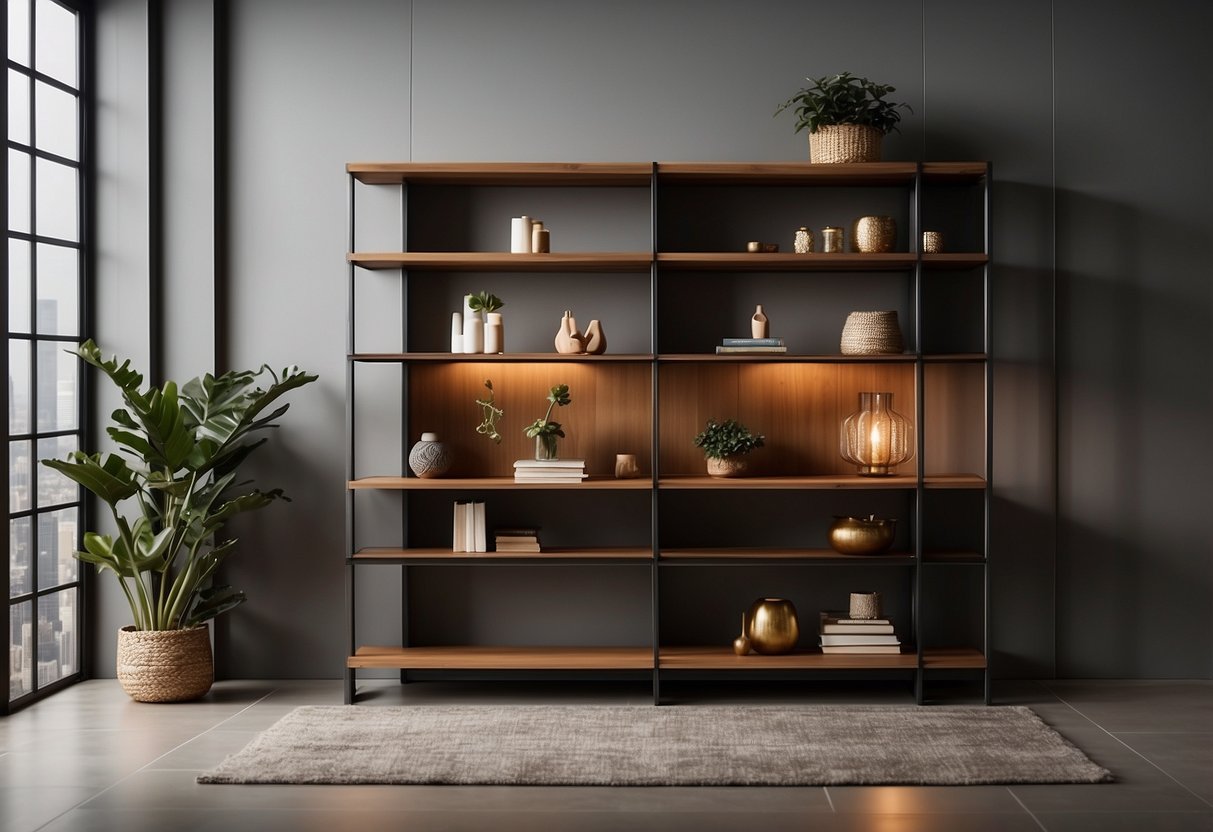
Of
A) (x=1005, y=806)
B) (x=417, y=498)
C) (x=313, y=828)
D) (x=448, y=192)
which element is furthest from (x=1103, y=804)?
(x=448, y=192)

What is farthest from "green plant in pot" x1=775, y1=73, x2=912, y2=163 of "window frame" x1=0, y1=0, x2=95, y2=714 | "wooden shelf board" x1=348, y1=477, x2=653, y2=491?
"window frame" x1=0, y1=0, x2=95, y2=714

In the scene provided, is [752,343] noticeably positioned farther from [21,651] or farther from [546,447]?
[21,651]

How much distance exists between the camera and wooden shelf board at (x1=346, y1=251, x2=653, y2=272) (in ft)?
15.2

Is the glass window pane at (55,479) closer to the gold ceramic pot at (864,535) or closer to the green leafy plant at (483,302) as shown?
the green leafy plant at (483,302)

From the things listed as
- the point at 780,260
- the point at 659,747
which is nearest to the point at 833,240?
the point at 780,260

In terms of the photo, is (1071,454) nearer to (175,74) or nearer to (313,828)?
(313,828)

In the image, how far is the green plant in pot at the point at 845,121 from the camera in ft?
15.5

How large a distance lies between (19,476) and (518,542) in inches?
83.1

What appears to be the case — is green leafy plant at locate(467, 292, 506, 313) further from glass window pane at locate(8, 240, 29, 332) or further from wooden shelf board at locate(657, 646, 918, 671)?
glass window pane at locate(8, 240, 29, 332)

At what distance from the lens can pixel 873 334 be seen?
4.70 meters

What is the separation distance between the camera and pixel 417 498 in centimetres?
515

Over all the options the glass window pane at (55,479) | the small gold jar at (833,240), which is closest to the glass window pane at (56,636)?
the glass window pane at (55,479)

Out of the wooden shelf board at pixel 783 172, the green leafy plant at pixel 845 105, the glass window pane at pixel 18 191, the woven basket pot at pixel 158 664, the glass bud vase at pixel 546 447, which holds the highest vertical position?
the green leafy plant at pixel 845 105

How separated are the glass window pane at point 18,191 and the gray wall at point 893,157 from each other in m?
0.43
